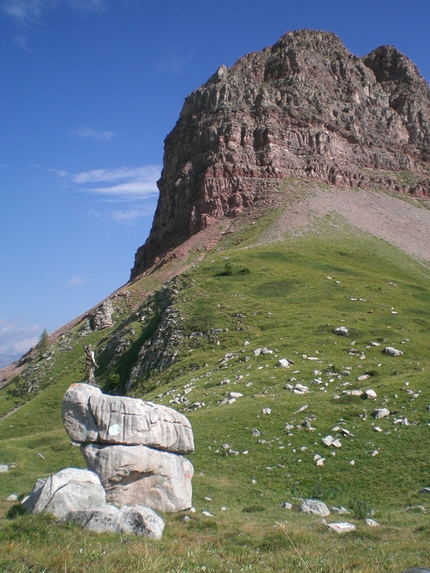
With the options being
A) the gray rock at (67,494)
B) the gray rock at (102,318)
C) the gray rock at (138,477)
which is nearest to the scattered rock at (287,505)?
the gray rock at (138,477)

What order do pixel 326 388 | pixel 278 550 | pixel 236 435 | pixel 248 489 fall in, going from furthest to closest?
pixel 326 388
pixel 236 435
pixel 248 489
pixel 278 550

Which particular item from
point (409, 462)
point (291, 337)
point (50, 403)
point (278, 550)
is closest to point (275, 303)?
point (291, 337)

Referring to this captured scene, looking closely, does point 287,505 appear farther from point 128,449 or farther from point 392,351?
point 392,351

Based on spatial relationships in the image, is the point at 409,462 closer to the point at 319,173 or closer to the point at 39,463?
the point at 39,463

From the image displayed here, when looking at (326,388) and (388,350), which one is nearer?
(326,388)

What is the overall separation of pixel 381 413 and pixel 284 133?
114720 millimetres

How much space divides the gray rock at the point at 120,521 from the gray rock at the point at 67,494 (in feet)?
1.77

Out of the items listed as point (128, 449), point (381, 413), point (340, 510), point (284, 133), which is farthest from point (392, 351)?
point (284, 133)

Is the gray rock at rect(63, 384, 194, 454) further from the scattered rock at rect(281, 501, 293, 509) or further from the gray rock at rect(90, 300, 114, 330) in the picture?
the gray rock at rect(90, 300, 114, 330)

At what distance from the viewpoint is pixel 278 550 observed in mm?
10961

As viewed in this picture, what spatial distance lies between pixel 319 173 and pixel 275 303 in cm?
7818

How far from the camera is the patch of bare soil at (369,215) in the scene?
96.9m

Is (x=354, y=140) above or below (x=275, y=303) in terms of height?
above

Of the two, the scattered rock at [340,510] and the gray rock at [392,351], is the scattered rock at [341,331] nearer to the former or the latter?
the gray rock at [392,351]
